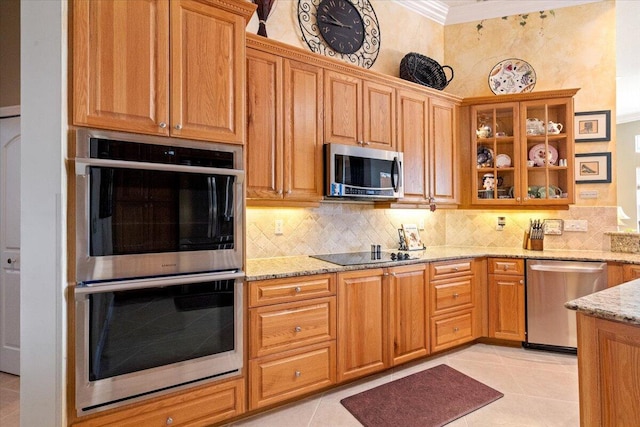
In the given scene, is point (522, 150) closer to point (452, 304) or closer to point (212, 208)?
point (452, 304)

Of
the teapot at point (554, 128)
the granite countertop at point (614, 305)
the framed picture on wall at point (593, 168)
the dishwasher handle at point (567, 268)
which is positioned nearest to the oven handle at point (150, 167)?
the granite countertop at point (614, 305)

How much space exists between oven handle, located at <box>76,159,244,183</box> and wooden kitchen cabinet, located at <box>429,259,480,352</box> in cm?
188

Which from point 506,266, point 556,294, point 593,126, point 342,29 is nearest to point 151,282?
point 342,29

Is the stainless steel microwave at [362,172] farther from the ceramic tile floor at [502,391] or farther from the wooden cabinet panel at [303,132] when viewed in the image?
the ceramic tile floor at [502,391]

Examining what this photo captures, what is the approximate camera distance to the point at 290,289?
2.17 m

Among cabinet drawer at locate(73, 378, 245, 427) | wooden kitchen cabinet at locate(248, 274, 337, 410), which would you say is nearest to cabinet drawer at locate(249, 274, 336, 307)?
wooden kitchen cabinet at locate(248, 274, 337, 410)

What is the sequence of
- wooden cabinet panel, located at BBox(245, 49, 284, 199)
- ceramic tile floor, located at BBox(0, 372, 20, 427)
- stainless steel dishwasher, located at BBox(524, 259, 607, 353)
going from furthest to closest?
stainless steel dishwasher, located at BBox(524, 259, 607, 353), wooden cabinet panel, located at BBox(245, 49, 284, 199), ceramic tile floor, located at BBox(0, 372, 20, 427)

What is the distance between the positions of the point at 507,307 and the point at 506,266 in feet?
1.28

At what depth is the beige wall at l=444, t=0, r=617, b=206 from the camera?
345 cm

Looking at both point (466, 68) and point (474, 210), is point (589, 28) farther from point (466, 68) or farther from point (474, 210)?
point (474, 210)

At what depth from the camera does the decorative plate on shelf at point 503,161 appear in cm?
356

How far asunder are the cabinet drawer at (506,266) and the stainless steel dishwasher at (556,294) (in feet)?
0.22

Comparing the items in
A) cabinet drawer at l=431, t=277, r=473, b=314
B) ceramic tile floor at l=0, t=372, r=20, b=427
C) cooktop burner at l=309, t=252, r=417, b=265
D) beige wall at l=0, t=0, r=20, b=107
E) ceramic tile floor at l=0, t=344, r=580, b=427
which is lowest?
ceramic tile floor at l=0, t=372, r=20, b=427

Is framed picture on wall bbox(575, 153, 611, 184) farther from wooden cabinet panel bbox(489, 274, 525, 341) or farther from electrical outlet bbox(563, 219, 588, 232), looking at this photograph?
wooden cabinet panel bbox(489, 274, 525, 341)
